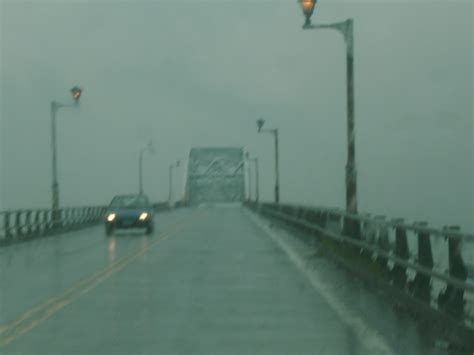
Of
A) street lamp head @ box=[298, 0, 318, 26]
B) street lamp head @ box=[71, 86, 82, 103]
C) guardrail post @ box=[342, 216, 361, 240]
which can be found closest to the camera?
guardrail post @ box=[342, 216, 361, 240]

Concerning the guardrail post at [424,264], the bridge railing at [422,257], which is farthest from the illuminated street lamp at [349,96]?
the guardrail post at [424,264]

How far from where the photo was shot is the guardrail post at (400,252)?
13875 millimetres

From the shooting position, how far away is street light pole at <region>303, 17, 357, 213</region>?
22.5 metres

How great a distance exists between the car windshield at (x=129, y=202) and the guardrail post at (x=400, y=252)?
27.7 metres

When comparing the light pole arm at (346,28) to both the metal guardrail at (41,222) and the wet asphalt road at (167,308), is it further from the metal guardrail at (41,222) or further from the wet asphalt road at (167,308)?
the metal guardrail at (41,222)

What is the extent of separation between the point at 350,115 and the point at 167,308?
34.8 ft

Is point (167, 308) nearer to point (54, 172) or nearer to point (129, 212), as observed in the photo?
point (129, 212)

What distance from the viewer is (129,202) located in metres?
42.1

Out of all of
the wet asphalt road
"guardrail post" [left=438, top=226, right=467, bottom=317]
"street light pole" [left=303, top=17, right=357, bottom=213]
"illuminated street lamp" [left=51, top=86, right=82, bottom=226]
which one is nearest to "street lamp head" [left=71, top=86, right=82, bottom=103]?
"illuminated street lamp" [left=51, top=86, right=82, bottom=226]

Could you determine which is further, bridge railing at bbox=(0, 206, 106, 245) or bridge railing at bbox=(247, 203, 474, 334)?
bridge railing at bbox=(0, 206, 106, 245)

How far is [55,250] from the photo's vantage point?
28.9 meters

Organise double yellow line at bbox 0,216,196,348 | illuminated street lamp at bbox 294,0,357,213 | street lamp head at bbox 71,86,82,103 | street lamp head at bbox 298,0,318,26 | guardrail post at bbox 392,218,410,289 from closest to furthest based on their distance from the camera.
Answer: double yellow line at bbox 0,216,196,348, guardrail post at bbox 392,218,410,289, street lamp head at bbox 298,0,318,26, illuminated street lamp at bbox 294,0,357,213, street lamp head at bbox 71,86,82,103

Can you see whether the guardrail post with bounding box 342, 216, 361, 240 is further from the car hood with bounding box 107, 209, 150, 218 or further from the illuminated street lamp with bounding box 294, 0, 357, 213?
the car hood with bounding box 107, 209, 150, 218

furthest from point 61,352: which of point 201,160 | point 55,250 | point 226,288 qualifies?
point 201,160
